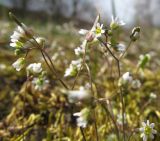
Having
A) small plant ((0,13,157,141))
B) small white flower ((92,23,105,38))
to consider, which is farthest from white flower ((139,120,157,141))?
small white flower ((92,23,105,38))

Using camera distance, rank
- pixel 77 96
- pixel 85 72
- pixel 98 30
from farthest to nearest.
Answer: pixel 85 72
pixel 98 30
pixel 77 96

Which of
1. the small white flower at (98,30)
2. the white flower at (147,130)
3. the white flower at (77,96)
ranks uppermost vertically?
the small white flower at (98,30)

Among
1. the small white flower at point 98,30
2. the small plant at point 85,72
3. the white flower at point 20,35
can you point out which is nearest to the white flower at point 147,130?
the small plant at point 85,72

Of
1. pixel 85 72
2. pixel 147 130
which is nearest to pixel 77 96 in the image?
pixel 147 130

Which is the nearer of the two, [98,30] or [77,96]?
[77,96]

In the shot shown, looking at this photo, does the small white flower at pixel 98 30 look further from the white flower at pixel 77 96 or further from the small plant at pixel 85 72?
the white flower at pixel 77 96

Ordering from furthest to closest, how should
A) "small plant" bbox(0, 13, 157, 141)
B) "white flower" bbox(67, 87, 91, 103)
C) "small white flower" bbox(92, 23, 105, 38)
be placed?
"small white flower" bbox(92, 23, 105, 38) → "small plant" bbox(0, 13, 157, 141) → "white flower" bbox(67, 87, 91, 103)

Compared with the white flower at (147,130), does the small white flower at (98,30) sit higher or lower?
higher

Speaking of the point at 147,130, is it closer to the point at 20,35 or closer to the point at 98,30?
the point at 98,30

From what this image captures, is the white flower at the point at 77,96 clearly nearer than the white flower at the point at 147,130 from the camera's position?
Yes

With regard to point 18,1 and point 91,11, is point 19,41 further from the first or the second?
point 18,1

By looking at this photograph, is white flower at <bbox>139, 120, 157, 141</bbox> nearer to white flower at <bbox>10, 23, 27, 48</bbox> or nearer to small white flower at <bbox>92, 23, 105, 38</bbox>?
small white flower at <bbox>92, 23, 105, 38</bbox>
